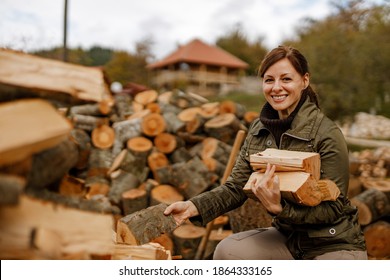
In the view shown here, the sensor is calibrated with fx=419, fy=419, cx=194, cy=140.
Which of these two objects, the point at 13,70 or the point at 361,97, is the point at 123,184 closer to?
the point at 13,70

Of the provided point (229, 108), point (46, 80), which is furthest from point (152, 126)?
point (46, 80)

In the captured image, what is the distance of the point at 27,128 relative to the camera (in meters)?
0.96

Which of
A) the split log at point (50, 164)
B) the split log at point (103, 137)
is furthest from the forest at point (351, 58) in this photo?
the split log at point (50, 164)

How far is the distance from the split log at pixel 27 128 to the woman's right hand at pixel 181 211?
2.95ft

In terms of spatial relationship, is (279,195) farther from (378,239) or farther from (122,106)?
(122,106)

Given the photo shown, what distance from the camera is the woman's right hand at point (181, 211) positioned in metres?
1.84

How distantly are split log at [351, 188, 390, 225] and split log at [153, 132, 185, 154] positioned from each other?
1985mm

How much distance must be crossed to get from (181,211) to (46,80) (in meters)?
0.98

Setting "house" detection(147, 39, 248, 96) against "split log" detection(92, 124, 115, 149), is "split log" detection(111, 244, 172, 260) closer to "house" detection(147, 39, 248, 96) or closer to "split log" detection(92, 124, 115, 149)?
"split log" detection(92, 124, 115, 149)

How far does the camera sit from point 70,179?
1389 mm

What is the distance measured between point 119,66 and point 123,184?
12.0 m

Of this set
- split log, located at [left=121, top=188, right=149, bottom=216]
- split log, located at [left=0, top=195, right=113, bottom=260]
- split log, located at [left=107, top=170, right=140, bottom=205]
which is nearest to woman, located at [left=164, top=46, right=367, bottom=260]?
split log, located at [left=0, top=195, right=113, bottom=260]

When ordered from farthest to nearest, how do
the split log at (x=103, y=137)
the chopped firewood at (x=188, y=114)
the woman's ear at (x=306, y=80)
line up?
the chopped firewood at (x=188, y=114) < the split log at (x=103, y=137) < the woman's ear at (x=306, y=80)

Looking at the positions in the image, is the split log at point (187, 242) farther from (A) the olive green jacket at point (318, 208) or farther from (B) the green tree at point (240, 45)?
(B) the green tree at point (240, 45)
